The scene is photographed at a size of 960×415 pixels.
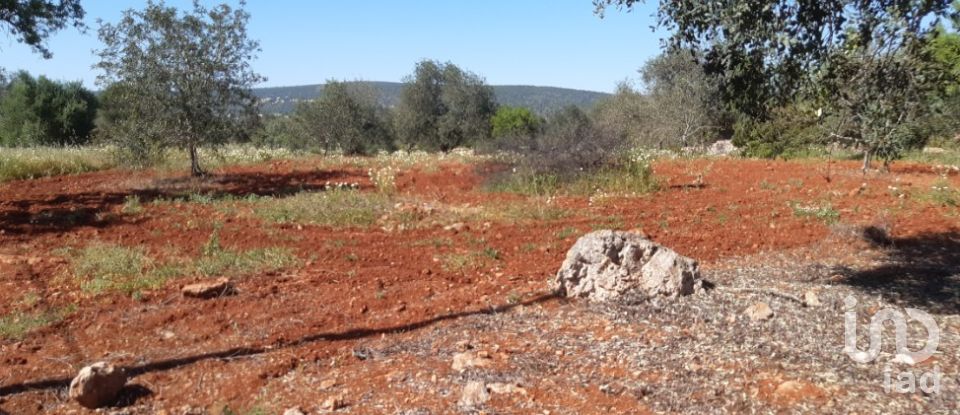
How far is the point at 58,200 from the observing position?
40.9ft

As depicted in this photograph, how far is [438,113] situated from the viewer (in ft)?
116

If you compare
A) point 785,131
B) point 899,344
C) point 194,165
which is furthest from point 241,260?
point 194,165

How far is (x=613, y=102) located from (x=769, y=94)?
1194 inches

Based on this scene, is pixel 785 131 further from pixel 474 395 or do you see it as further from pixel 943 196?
pixel 943 196

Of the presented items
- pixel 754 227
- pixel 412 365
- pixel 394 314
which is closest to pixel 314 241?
pixel 394 314

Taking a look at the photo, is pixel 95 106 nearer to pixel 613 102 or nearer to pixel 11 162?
pixel 11 162

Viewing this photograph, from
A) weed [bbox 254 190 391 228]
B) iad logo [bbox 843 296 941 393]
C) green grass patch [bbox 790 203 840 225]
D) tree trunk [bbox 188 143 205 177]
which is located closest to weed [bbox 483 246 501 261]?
weed [bbox 254 190 391 228]

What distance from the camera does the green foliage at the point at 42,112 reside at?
2970 cm

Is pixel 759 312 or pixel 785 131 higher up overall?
pixel 785 131

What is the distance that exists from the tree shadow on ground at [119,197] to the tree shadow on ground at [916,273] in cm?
949

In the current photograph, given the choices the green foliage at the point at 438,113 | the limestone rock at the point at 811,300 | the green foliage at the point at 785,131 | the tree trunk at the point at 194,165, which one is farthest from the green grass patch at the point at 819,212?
the green foliage at the point at 438,113

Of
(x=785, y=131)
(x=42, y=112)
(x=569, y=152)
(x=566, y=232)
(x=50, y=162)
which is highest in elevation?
(x=785, y=131)

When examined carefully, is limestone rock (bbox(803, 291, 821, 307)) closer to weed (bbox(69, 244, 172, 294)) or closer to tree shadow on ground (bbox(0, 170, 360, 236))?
weed (bbox(69, 244, 172, 294))

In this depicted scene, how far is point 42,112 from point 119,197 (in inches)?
891
